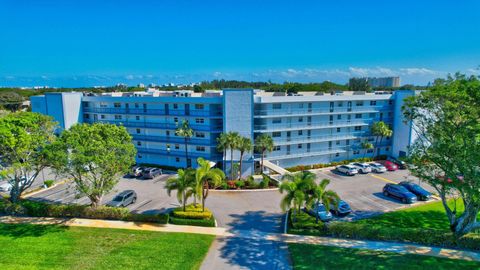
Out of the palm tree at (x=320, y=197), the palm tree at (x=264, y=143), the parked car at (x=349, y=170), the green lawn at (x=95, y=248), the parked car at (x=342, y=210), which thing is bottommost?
the green lawn at (x=95, y=248)

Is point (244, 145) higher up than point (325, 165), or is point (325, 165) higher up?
point (244, 145)

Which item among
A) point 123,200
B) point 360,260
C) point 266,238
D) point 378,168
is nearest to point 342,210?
point 360,260

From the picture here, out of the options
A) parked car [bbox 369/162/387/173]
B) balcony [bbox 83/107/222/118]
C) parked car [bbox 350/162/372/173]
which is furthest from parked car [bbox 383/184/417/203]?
balcony [bbox 83/107/222/118]

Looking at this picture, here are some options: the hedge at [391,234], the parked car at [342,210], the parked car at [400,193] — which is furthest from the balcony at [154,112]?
the parked car at [400,193]

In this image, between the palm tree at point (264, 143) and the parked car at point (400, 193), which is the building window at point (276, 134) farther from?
the parked car at point (400, 193)

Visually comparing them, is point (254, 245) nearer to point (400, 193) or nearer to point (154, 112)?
point (400, 193)

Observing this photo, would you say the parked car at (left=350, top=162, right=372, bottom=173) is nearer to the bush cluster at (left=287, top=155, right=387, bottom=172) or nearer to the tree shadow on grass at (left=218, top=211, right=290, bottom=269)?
the bush cluster at (left=287, top=155, right=387, bottom=172)
